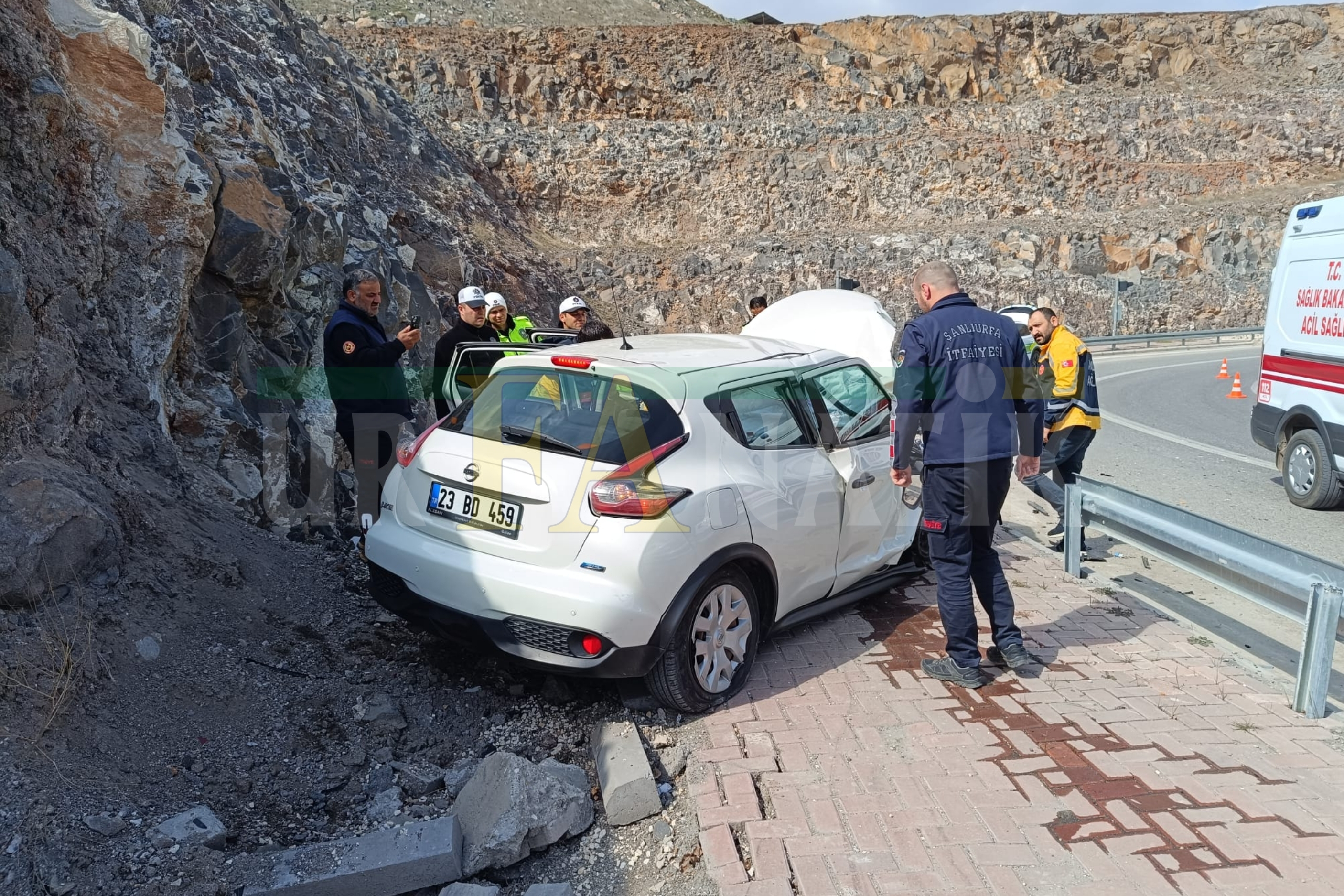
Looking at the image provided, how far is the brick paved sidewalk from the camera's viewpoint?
9.92ft

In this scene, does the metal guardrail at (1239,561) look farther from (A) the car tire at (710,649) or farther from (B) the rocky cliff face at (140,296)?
(B) the rocky cliff face at (140,296)

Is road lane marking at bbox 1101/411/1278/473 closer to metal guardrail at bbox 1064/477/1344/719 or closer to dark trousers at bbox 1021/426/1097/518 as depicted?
dark trousers at bbox 1021/426/1097/518

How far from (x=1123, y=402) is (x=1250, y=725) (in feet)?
41.5

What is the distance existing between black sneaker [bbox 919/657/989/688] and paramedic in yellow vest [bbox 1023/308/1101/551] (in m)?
2.70

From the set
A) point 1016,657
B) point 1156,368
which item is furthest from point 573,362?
point 1156,368

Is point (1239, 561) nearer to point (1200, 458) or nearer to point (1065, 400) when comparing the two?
point (1065, 400)

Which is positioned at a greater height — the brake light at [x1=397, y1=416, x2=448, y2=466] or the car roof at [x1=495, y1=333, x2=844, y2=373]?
the car roof at [x1=495, y1=333, x2=844, y2=373]

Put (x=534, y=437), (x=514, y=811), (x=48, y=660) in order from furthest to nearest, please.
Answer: (x=534, y=437), (x=48, y=660), (x=514, y=811)

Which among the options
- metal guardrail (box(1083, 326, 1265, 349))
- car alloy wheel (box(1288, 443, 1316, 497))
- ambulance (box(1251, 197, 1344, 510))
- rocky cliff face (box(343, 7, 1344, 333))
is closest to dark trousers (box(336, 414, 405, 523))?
ambulance (box(1251, 197, 1344, 510))

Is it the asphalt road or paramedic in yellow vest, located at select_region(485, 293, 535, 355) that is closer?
paramedic in yellow vest, located at select_region(485, 293, 535, 355)

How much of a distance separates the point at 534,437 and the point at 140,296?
12.2ft

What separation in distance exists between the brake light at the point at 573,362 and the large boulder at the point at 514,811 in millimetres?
1838

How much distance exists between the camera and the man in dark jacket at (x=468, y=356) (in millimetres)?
6344

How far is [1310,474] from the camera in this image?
26.2 ft
